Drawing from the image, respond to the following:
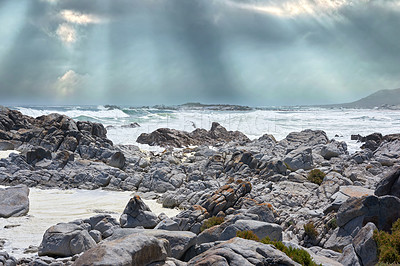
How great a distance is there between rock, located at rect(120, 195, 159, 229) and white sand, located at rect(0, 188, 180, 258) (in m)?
1.65

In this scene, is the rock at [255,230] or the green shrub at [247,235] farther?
the rock at [255,230]

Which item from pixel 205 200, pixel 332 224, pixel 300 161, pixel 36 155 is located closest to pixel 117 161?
pixel 36 155

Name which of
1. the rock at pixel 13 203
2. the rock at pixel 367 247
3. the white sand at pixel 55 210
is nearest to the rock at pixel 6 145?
the white sand at pixel 55 210

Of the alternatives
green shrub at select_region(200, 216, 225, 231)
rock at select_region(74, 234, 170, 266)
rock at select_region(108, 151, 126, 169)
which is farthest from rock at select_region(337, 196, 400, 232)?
rock at select_region(108, 151, 126, 169)

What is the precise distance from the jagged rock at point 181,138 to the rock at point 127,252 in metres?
38.6

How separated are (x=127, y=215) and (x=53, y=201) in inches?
292

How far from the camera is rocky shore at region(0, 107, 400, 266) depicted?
7.52 metres

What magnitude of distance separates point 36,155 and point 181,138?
27.6 meters

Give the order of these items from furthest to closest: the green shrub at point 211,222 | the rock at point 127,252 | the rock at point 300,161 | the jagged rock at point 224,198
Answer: the rock at point 300,161, the jagged rock at point 224,198, the green shrub at point 211,222, the rock at point 127,252

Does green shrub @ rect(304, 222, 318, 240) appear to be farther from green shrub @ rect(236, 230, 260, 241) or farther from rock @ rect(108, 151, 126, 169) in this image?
rock @ rect(108, 151, 126, 169)

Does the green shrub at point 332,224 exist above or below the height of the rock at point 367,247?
below

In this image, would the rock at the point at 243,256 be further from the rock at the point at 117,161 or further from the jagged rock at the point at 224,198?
the rock at the point at 117,161

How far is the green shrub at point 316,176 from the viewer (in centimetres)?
2041

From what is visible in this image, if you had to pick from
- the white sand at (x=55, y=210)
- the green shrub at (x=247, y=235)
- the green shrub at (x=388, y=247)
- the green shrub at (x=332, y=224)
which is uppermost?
the green shrub at (x=388, y=247)
